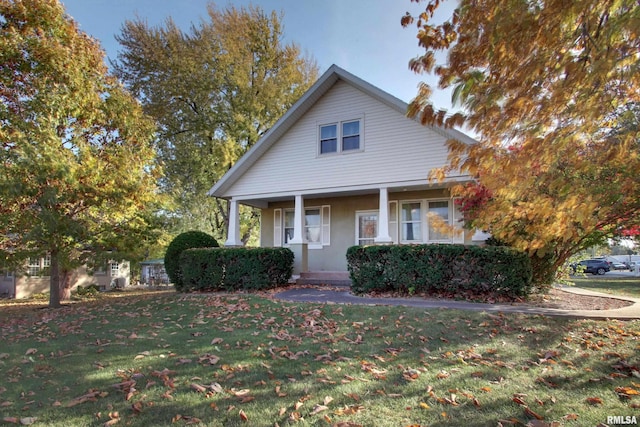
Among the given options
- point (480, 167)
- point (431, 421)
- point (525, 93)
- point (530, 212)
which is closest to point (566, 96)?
point (525, 93)

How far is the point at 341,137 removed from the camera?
13.0m

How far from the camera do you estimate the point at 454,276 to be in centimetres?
898

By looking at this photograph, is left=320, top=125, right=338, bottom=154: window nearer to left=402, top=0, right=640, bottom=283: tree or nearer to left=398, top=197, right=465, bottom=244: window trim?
left=398, top=197, right=465, bottom=244: window trim

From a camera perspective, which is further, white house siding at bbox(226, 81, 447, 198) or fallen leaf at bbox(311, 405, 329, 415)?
white house siding at bbox(226, 81, 447, 198)

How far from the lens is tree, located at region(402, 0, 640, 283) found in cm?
370

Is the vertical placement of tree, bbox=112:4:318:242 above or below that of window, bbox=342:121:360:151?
above

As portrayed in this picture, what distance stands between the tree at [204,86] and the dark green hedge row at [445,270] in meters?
13.2

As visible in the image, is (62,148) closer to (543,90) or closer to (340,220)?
(340,220)

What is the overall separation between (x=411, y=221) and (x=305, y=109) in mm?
5436

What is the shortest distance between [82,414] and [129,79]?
22236 mm

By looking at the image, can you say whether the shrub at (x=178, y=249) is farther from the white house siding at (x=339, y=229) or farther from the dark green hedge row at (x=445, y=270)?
the dark green hedge row at (x=445, y=270)

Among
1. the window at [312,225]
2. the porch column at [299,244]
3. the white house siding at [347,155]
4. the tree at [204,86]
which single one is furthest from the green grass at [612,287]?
A: the tree at [204,86]

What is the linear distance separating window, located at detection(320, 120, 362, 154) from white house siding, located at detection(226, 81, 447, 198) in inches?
7.4

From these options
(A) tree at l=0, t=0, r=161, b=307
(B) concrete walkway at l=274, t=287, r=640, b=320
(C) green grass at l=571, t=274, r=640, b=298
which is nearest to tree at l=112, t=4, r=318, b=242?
(A) tree at l=0, t=0, r=161, b=307
